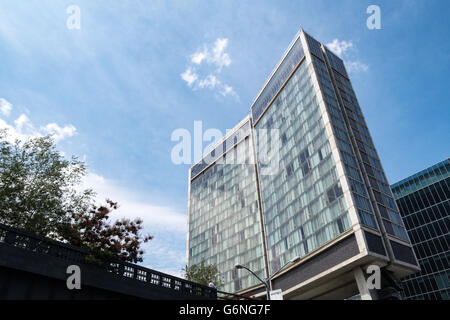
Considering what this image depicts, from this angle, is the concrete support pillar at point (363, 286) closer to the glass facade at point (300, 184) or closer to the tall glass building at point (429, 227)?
the glass facade at point (300, 184)

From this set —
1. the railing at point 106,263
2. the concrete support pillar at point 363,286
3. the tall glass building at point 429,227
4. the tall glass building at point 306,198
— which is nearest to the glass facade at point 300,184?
the tall glass building at point 306,198

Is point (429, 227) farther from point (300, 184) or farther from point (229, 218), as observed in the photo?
point (229, 218)

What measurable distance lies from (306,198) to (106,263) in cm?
3847

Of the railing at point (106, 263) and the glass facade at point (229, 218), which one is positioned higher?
the glass facade at point (229, 218)

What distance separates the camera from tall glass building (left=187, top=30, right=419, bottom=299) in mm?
40750

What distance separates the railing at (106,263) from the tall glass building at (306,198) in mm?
9965

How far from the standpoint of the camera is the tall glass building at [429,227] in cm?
7231

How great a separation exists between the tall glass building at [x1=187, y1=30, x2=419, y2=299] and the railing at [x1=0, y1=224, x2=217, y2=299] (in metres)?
9.96

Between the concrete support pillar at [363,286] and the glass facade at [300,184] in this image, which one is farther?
the glass facade at [300,184]

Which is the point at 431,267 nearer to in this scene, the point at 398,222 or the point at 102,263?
the point at 398,222

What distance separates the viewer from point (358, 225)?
38.2 meters

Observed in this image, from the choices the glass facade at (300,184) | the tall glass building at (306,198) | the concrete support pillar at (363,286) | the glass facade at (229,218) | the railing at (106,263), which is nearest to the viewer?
the railing at (106,263)

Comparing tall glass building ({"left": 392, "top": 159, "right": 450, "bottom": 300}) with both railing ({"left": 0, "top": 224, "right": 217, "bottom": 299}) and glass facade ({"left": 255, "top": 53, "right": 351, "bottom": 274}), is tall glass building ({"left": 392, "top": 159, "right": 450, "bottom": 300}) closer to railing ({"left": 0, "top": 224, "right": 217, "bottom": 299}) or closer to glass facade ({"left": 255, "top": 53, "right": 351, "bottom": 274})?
glass facade ({"left": 255, "top": 53, "right": 351, "bottom": 274})

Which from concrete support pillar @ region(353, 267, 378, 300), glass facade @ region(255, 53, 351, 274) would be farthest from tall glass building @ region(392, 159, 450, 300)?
concrete support pillar @ region(353, 267, 378, 300)
